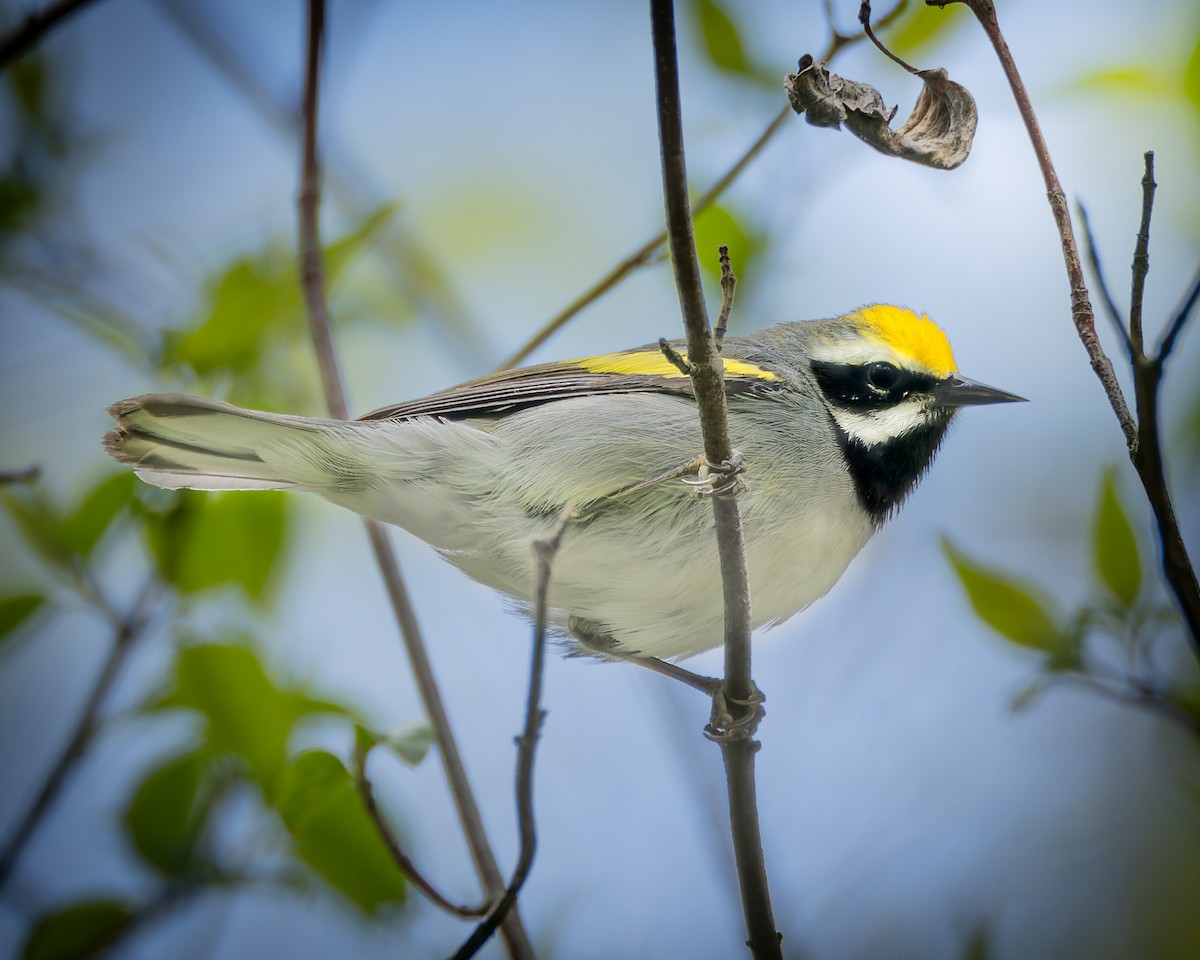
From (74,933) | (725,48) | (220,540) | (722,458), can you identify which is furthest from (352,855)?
(725,48)

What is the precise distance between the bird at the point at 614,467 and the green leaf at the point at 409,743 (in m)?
0.67

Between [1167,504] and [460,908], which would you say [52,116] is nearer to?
[460,908]

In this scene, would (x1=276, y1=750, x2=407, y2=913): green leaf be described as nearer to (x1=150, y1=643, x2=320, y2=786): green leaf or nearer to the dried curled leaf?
(x1=150, y1=643, x2=320, y2=786): green leaf

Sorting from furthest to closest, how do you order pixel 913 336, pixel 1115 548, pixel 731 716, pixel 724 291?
1. pixel 913 336
2. pixel 731 716
3. pixel 1115 548
4. pixel 724 291

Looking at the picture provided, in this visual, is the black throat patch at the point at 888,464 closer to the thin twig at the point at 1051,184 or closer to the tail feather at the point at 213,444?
the thin twig at the point at 1051,184

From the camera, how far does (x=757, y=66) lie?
11.3ft

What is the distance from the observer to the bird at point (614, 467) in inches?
118

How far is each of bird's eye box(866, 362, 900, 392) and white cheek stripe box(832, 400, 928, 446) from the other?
2.7 inches

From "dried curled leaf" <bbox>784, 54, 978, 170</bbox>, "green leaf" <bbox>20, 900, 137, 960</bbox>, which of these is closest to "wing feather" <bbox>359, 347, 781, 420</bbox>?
"dried curled leaf" <bbox>784, 54, 978, 170</bbox>

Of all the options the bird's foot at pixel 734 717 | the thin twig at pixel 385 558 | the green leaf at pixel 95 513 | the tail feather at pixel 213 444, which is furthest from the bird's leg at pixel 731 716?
the green leaf at pixel 95 513

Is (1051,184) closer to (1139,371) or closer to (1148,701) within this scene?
(1139,371)

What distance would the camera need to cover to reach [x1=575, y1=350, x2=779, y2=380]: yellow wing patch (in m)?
3.30

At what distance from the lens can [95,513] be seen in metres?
3.07

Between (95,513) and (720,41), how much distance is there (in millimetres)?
2262
